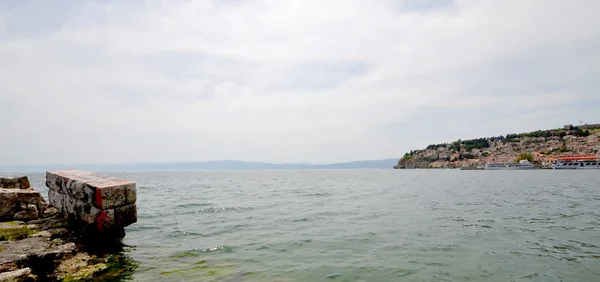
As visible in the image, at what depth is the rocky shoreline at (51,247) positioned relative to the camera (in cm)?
725

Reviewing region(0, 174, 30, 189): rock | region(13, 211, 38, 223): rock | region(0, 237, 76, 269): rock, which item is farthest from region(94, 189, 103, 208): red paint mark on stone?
region(0, 174, 30, 189): rock

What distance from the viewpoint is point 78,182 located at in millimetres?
10547

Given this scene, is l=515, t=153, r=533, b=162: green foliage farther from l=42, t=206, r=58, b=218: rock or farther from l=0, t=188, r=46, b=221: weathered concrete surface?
l=0, t=188, r=46, b=221: weathered concrete surface

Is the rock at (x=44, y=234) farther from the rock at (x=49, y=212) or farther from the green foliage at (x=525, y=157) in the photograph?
the green foliage at (x=525, y=157)

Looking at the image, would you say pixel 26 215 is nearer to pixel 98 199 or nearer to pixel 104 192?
pixel 98 199

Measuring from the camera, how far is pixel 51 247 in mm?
8461

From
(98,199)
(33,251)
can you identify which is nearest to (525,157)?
(98,199)

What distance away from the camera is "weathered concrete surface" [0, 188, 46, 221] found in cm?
1169

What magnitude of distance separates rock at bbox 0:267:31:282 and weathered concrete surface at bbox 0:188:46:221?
7286 millimetres

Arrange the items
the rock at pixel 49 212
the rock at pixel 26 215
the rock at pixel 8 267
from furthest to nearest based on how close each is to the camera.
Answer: the rock at pixel 49 212 < the rock at pixel 26 215 < the rock at pixel 8 267

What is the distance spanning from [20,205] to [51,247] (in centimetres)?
584

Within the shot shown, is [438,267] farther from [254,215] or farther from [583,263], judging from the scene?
[254,215]

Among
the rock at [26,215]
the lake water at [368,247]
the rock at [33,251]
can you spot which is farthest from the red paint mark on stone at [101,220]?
the rock at [26,215]

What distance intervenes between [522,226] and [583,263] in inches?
243
